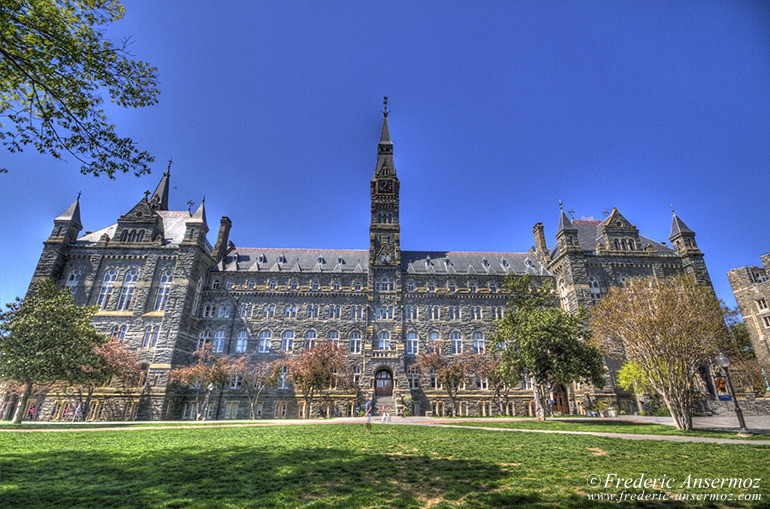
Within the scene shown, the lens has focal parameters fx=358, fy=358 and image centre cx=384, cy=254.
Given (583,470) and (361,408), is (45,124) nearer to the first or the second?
(583,470)

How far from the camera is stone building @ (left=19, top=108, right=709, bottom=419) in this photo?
39.1 metres

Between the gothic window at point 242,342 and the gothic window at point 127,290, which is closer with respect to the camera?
the gothic window at point 127,290

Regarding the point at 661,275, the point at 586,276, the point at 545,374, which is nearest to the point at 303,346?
the point at 545,374

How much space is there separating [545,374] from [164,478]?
26.4m

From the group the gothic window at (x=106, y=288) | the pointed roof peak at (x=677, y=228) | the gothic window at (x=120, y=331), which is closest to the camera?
the gothic window at (x=120, y=331)

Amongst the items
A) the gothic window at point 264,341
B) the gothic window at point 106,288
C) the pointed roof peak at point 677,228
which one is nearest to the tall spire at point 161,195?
the gothic window at point 106,288

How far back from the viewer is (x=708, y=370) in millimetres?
37812

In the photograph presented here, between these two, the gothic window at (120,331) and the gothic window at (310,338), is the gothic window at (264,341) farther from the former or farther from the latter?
the gothic window at (120,331)

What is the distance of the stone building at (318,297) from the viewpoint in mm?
39125

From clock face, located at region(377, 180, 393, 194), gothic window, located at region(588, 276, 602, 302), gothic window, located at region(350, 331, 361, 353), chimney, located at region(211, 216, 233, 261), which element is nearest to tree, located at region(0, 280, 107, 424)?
chimney, located at region(211, 216, 233, 261)

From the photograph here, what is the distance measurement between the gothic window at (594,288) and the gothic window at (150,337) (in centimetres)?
4938

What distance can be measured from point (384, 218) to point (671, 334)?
34087 mm

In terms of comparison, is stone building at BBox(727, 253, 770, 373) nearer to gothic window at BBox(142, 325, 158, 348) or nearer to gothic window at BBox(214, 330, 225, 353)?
gothic window at BBox(214, 330, 225, 353)

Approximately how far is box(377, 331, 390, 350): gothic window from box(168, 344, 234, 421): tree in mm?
16019
